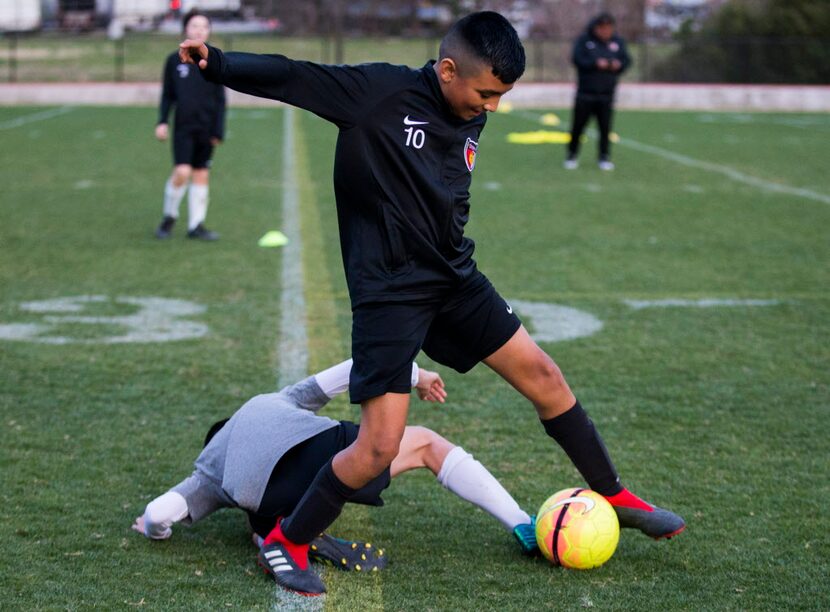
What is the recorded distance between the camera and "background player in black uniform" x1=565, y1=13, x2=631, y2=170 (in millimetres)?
14828

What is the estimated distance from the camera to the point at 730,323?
6.73 m

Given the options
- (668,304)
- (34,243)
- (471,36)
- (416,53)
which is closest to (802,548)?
(471,36)

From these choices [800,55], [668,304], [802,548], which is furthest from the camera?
[800,55]

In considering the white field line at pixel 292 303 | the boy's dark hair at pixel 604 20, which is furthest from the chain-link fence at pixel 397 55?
the white field line at pixel 292 303

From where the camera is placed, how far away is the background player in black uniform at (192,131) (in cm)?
935

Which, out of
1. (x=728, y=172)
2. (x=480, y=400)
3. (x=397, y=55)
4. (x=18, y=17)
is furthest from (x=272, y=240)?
(x=18, y=17)

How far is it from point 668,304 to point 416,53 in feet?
109

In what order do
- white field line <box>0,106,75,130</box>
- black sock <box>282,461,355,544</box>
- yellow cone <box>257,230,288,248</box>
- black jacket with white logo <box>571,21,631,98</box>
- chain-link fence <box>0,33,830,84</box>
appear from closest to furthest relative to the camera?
black sock <box>282,461,355,544</box>, yellow cone <box>257,230,288,248</box>, black jacket with white logo <box>571,21,631,98</box>, white field line <box>0,106,75,130</box>, chain-link fence <box>0,33,830,84</box>

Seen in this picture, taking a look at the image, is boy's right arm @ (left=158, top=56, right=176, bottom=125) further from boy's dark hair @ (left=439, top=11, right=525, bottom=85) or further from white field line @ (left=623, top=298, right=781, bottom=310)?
boy's dark hair @ (left=439, top=11, right=525, bottom=85)

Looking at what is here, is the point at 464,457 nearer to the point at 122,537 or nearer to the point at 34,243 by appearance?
the point at 122,537

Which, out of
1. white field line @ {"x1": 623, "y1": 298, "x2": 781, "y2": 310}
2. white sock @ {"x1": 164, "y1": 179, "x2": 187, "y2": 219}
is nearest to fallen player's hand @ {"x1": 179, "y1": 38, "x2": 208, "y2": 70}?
white field line @ {"x1": 623, "y1": 298, "x2": 781, "y2": 310}

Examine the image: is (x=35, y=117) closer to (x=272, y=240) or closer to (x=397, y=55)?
(x=272, y=240)

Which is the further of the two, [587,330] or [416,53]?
[416,53]

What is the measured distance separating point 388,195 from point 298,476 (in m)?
0.94
